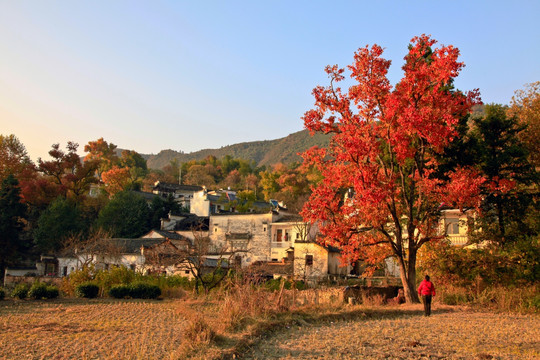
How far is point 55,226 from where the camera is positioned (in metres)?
48.1

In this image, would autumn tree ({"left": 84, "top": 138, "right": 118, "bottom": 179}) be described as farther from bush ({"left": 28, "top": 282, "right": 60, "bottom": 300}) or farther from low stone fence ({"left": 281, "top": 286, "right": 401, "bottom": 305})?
low stone fence ({"left": 281, "top": 286, "right": 401, "bottom": 305})

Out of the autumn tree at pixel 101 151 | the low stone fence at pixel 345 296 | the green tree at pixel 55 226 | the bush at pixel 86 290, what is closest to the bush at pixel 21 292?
the bush at pixel 86 290

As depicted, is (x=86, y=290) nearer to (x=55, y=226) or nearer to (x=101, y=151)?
(x=55, y=226)

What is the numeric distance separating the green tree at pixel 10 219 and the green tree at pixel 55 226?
1863 mm

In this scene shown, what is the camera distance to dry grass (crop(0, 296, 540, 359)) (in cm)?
943

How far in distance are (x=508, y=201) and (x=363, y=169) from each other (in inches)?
329

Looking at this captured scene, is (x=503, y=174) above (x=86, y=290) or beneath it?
above

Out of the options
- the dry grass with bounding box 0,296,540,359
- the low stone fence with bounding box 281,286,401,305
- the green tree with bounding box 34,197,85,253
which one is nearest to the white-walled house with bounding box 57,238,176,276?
the green tree with bounding box 34,197,85,253

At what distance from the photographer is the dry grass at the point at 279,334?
943cm

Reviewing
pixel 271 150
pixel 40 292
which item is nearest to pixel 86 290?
pixel 40 292

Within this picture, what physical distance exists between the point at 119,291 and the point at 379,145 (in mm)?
16931

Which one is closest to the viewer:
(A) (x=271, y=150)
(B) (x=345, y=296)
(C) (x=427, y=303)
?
(C) (x=427, y=303)

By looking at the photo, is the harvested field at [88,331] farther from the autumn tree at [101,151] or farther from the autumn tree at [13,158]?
the autumn tree at [101,151]

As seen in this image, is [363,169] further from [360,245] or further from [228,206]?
[228,206]
